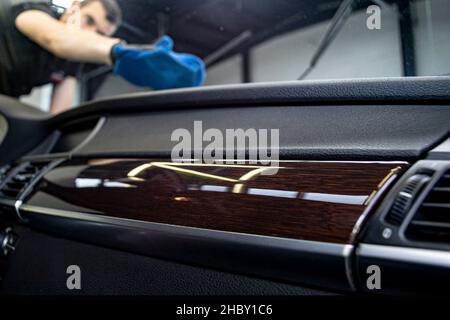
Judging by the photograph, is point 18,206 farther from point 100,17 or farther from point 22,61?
point 22,61

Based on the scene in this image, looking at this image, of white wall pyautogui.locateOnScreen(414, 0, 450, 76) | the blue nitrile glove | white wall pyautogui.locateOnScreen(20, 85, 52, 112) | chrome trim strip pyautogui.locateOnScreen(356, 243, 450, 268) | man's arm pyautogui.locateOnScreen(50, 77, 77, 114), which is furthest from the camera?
white wall pyautogui.locateOnScreen(20, 85, 52, 112)

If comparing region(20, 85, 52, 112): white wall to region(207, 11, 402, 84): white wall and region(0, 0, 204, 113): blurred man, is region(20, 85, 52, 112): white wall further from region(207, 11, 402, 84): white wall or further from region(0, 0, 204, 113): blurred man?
region(207, 11, 402, 84): white wall

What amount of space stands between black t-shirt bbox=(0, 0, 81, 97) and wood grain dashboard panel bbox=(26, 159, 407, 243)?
900mm

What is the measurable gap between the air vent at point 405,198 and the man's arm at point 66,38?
111 cm

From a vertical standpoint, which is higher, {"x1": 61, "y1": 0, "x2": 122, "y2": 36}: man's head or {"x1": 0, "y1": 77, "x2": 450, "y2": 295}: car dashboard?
{"x1": 61, "y1": 0, "x2": 122, "y2": 36}: man's head

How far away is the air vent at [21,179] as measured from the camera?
90 cm

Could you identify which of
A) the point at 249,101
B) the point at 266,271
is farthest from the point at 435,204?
the point at 249,101

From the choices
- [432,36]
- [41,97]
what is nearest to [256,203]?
[432,36]

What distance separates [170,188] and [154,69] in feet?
2.43

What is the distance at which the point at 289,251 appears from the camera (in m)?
0.50

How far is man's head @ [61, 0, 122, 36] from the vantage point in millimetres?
1256

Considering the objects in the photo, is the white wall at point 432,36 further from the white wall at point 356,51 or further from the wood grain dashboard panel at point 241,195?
the wood grain dashboard panel at point 241,195

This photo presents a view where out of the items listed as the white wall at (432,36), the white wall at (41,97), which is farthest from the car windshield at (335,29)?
the white wall at (41,97)

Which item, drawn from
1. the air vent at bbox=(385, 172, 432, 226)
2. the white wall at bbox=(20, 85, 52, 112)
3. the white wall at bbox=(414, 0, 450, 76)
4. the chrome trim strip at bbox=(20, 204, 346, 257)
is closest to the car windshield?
the white wall at bbox=(414, 0, 450, 76)
